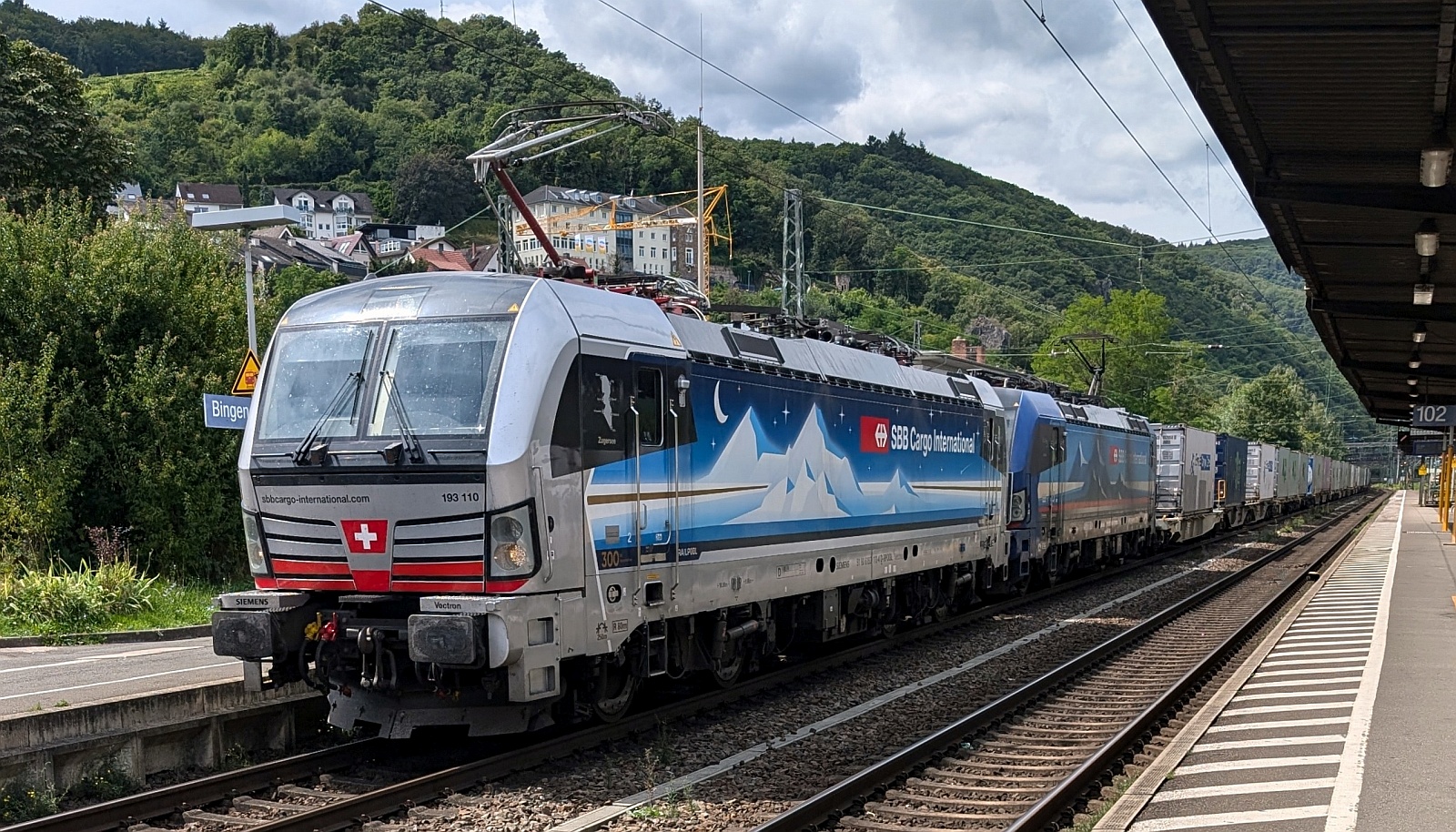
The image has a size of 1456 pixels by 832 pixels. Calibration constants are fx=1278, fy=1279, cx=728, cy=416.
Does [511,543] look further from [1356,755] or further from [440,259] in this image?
[440,259]

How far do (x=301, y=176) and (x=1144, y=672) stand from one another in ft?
455

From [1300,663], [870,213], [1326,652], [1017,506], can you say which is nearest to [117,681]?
[1300,663]

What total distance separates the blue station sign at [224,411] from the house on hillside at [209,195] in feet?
377

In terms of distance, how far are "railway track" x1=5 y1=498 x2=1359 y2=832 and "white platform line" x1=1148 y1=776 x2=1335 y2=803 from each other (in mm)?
4323

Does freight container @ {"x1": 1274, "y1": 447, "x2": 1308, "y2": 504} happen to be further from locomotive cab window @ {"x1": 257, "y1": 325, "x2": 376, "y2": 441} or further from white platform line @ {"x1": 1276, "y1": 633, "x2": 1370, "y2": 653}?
locomotive cab window @ {"x1": 257, "y1": 325, "x2": 376, "y2": 441}

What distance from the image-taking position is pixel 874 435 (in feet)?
49.8

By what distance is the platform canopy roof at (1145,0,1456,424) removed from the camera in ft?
32.7

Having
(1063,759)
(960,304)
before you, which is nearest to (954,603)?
(1063,759)

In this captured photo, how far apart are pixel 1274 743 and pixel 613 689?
5.13 metres

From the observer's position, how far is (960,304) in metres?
87.3

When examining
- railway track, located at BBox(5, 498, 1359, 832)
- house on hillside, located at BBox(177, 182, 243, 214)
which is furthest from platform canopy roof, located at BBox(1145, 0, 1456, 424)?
house on hillside, located at BBox(177, 182, 243, 214)

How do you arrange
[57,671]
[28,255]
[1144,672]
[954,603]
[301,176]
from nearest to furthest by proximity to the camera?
[57,671], [1144,672], [28,255], [954,603], [301,176]

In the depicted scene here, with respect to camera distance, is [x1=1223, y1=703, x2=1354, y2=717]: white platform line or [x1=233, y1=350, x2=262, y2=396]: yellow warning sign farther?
[x1=233, y1=350, x2=262, y2=396]: yellow warning sign

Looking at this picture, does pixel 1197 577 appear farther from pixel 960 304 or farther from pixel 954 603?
pixel 960 304
